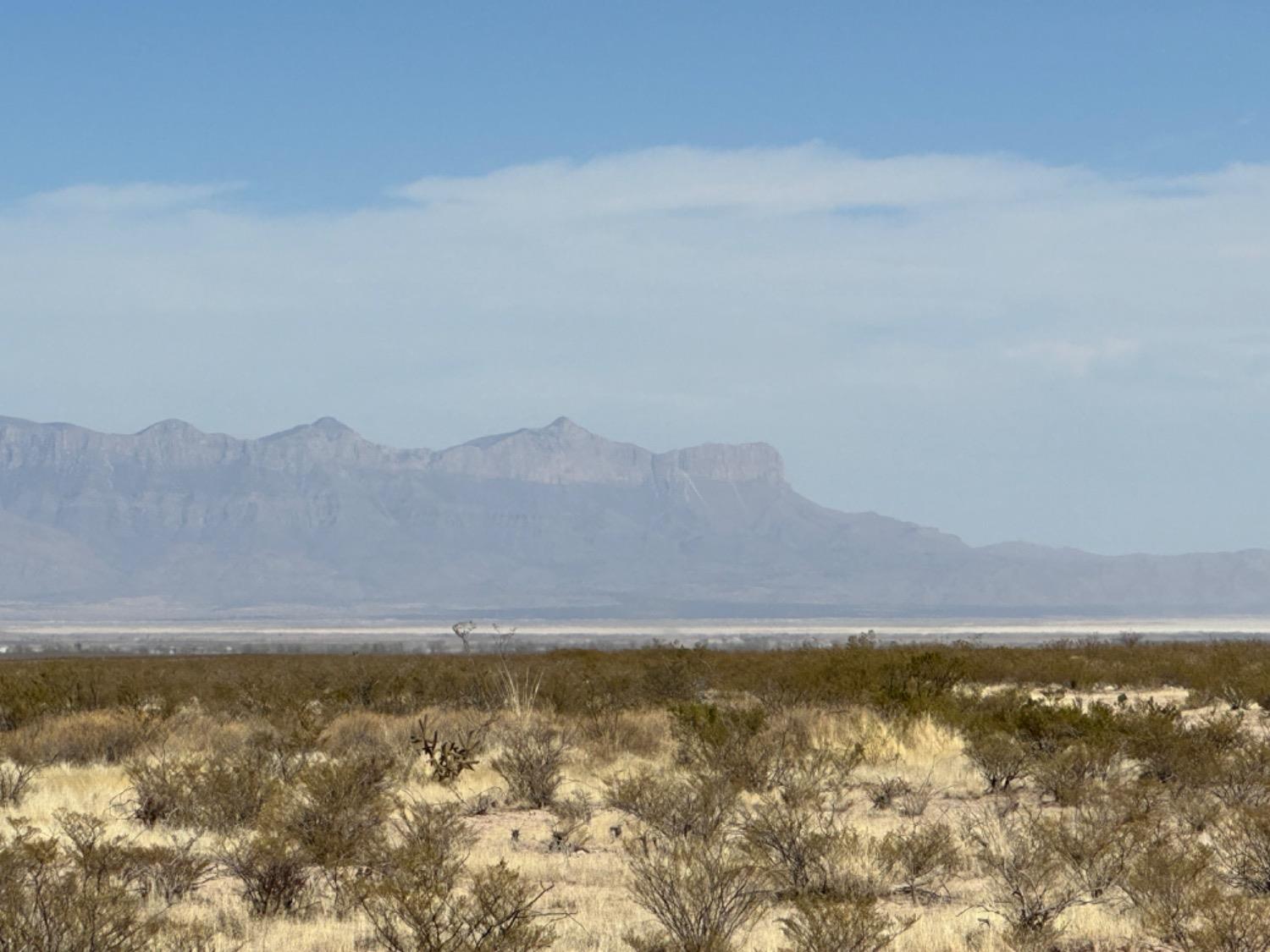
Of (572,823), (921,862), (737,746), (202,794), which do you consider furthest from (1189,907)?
(202,794)

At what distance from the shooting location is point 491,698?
27766 millimetres

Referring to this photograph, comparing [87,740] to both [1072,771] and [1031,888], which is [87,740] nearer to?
[1072,771]

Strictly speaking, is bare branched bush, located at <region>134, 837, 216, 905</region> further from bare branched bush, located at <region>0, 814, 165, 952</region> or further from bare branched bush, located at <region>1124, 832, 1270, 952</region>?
bare branched bush, located at <region>1124, 832, 1270, 952</region>

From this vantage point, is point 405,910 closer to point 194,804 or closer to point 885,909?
point 885,909

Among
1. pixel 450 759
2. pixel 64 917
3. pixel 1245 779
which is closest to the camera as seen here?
pixel 64 917

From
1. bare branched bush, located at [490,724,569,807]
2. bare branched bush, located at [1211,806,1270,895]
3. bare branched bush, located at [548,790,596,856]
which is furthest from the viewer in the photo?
bare branched bush, located at [490,724,569,807]

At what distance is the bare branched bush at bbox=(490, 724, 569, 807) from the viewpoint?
650 inches

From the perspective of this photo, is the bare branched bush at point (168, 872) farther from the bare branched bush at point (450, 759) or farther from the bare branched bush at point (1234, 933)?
the bare branched bush at point (1234, 933)

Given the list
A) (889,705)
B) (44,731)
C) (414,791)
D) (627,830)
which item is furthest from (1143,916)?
(44,731)

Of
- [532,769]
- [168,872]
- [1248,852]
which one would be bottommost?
[168,872]

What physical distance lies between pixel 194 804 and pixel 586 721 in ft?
29.3

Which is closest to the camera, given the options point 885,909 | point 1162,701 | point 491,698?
point 885,909

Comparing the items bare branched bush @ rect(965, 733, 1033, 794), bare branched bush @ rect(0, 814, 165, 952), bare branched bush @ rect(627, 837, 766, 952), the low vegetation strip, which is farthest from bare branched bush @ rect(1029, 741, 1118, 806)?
bare branched bush @ rect(0, 814, 165, 952)

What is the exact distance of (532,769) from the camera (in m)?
16.6
